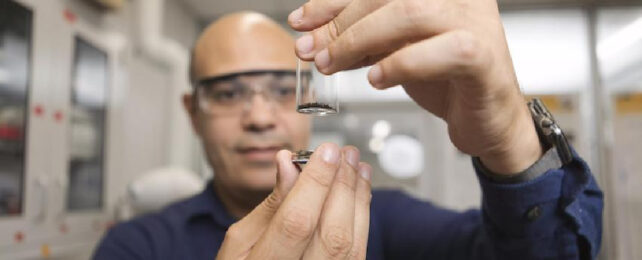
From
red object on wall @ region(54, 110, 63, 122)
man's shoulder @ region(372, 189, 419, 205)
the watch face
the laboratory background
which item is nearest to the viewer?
man's shoulder @ region(372, 189, 419, 205)

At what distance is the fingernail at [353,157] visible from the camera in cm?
59

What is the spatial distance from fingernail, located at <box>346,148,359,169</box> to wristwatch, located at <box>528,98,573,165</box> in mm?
239

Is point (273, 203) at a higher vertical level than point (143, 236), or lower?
higher

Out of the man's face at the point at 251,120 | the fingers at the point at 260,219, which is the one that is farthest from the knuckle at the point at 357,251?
the man's face at the point at 251,120

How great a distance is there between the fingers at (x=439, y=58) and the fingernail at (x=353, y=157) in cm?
15

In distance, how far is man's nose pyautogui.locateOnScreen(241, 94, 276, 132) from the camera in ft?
3.25

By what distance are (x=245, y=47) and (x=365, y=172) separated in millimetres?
528

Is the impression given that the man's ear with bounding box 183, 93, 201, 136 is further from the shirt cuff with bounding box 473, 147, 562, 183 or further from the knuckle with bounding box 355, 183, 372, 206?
the shirt cuff with bounding box 473, 147, 562, 183

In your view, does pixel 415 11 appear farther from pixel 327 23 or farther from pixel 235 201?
pixel 235 201

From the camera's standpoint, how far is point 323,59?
511mm

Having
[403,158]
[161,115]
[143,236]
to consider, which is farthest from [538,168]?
[161,115]

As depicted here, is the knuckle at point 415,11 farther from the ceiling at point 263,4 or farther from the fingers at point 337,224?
the ceiling at point 263,4

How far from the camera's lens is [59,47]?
66.5 inches

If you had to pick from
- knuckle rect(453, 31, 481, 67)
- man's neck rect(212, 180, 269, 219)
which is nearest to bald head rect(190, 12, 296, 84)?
man's neck rect(212, 180, 269, 219)
